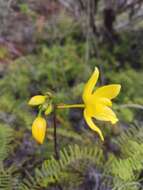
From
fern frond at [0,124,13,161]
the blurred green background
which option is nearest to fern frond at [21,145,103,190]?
the blurred green background

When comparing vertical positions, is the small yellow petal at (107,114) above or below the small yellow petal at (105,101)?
below

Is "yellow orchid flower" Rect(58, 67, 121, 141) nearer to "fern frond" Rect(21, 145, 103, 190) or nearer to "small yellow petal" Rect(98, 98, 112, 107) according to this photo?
"small yellow petal" Rect(98, 98, 112, 107)

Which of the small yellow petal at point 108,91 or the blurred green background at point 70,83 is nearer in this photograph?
the small yellow petal at point 108,91

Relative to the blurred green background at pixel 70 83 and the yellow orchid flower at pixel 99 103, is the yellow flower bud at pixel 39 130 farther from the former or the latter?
the blurred green background at pixel 70 83

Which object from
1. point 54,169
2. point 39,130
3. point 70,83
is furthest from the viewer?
point 70,83

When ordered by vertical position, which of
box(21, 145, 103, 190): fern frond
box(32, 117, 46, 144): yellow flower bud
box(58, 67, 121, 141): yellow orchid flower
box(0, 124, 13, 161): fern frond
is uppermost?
box(58, 67, 121, 141): yellow orchid flower

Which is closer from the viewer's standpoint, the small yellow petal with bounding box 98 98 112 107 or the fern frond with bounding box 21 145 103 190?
the small yellow petal with bounding box 98 98 112 107

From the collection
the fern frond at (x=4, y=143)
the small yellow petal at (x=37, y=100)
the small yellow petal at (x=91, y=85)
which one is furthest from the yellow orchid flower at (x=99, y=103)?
the fern frond at (x=4, y=143)

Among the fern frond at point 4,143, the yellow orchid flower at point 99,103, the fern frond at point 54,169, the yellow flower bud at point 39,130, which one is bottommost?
the fern frond at point 54,169

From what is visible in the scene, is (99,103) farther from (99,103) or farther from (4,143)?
(4,143)

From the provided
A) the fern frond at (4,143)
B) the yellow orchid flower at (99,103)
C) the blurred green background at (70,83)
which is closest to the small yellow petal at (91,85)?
the yellow orchid flower at (99,103)

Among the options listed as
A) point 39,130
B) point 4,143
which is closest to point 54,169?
point 4,143
